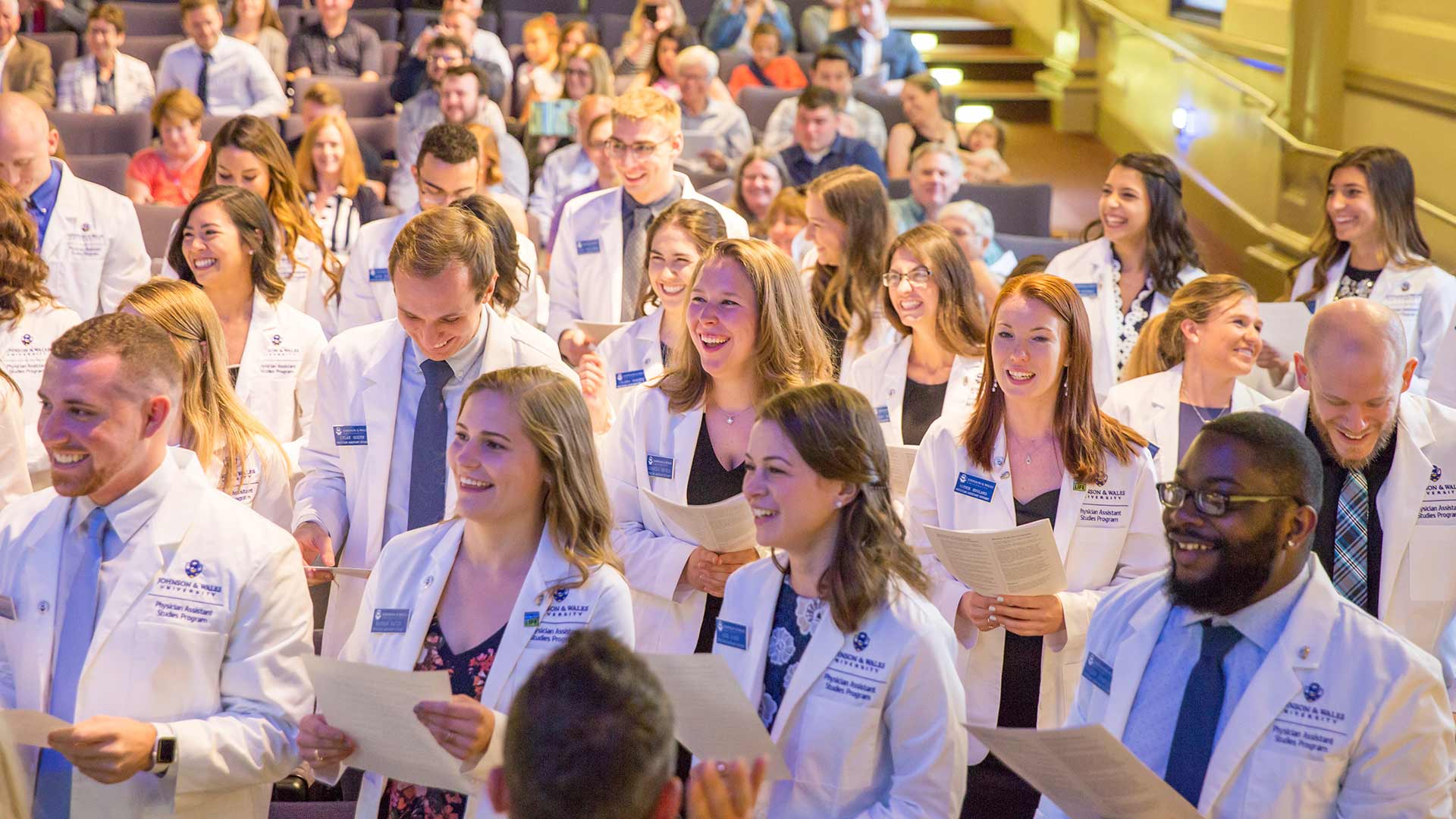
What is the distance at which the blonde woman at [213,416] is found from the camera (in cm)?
313

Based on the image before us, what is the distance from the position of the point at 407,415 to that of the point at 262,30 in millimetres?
7453

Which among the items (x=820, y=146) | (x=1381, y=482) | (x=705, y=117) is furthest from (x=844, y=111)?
(x=1381, y=482)

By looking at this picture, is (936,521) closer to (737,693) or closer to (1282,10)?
(737,693)

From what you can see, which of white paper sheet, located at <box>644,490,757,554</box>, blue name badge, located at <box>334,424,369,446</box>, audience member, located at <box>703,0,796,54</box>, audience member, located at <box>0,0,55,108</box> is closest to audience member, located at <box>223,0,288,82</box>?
audience member, located at <box>0,0,55,108</box>

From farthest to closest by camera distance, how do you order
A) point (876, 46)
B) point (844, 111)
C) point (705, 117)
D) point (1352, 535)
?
point (876, 46), point (705, 117), point (844, 111), point (1352, 535)

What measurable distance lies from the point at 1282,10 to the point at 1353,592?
5581 millimetres

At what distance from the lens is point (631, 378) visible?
13.3ft

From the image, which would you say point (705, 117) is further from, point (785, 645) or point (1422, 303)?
point (785, 645)

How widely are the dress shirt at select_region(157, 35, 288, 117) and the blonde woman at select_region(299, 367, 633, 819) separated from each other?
720cm

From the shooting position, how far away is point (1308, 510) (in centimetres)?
212

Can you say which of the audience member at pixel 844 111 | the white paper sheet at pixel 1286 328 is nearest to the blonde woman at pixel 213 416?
the white paper sheet at pixel 1286 328

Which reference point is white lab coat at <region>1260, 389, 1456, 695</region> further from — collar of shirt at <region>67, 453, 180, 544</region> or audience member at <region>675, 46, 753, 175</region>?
audience member at <region>675, 46, 753, 175</region>

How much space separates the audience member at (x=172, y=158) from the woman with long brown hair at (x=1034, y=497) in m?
5.17

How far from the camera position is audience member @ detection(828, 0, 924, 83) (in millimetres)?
A: 10172
